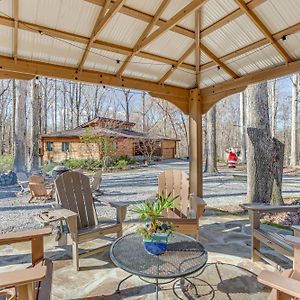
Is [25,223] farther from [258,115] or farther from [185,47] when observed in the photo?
[258,115]

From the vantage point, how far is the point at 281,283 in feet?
4.78

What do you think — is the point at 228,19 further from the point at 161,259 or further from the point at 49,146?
the point at 49,146

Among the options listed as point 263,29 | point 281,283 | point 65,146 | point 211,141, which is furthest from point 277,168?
point 65,146

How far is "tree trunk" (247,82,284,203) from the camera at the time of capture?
588 centimetres

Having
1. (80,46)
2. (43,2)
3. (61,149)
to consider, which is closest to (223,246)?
(80,46)

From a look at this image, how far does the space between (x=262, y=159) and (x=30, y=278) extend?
544 centimetres

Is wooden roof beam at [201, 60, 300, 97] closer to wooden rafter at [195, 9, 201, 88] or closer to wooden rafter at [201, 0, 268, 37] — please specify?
wooden rafter at [195, 9, 201, 88]

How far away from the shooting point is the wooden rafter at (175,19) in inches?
119

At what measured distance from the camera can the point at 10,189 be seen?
8.96 m

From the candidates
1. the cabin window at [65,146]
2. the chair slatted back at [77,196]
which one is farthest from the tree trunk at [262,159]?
the cabin window at [65,146]

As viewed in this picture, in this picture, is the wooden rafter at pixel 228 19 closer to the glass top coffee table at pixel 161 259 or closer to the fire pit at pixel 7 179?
the glass top coffee table at pixel 161 259

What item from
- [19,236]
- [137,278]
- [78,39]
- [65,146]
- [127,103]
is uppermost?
[127,103]

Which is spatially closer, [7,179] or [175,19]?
[175,19]

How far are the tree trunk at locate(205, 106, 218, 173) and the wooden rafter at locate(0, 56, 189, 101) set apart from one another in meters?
8.44
